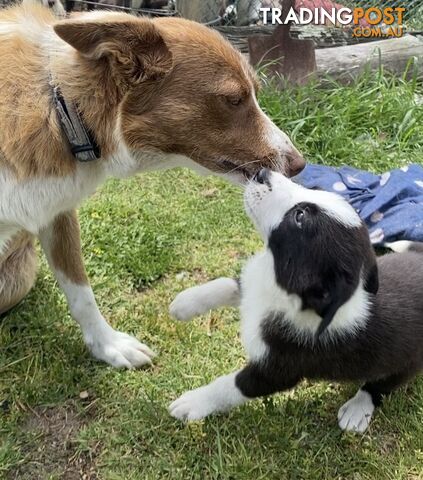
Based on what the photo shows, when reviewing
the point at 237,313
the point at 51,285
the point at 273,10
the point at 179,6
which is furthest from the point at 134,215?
the point at 273,10

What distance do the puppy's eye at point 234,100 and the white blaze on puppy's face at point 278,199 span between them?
0.31 metres

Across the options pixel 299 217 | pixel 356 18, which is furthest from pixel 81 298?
pixel 356 18

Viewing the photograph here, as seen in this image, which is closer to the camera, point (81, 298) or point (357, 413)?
point (357, 413)

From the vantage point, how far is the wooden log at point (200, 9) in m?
5.60

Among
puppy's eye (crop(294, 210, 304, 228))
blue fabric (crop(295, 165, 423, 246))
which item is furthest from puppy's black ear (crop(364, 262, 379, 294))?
blue fabric (crop(295, 165, 423, 246))

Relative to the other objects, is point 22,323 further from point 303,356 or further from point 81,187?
point 303,356

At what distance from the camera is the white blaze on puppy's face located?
7.60ft

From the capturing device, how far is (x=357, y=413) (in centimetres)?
267

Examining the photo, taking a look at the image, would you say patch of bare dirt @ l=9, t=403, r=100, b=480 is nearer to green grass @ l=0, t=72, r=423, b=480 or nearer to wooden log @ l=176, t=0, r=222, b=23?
green grass @ l=0, t=72, r=423, b=480

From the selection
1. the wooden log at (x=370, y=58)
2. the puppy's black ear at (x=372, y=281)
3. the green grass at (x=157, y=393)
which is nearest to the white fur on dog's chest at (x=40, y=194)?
the green grass at (x=157, y=393)

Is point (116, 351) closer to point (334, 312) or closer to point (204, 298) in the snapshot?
point (204, 298)

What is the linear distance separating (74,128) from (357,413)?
179cm

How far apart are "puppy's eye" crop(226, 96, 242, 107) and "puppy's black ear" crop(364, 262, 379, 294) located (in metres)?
0.85

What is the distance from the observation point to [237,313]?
128 inches
